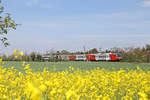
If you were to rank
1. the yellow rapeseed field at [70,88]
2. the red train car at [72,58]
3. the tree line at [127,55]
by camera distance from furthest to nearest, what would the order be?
1. the red train car at [72,58]
2. the tree line at [127,55]
3. the yellow rapeseed field at [70,88]

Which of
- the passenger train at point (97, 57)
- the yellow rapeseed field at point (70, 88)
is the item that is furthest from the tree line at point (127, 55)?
the yellow rapeseed field at point (70, 88)

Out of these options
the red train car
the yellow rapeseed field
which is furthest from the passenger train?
the yellow rapeseed field

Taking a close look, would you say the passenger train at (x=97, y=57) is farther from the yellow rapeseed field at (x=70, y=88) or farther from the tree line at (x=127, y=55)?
the yellow rapeseed field at (x=70, y=88)

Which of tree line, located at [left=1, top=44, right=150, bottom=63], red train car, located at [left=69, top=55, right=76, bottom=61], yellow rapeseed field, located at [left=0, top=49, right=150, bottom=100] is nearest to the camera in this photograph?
yellow rapeseed field, located at [left=0, top=49, right=150, bottom=100]

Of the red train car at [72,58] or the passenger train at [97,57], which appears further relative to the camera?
the red train car at [72,58]

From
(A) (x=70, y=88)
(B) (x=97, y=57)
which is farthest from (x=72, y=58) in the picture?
(A) (x=70, y=88)

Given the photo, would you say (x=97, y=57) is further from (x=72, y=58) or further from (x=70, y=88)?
(x=70, y=88)

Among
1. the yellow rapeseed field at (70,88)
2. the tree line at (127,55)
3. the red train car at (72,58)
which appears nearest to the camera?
the yellow rapeseed field at (70,88)

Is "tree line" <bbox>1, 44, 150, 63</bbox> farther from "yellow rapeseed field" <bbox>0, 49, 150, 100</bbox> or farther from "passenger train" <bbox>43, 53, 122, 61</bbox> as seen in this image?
"yellow rapeseed field" <bbox>0, 49, 150, 100</bbox>

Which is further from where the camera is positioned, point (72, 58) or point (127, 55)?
point (72, 58)

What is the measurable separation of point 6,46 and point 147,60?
22.7 meters

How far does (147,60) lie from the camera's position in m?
30.8

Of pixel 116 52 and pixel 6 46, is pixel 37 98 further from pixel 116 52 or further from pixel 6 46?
pixel 116 52

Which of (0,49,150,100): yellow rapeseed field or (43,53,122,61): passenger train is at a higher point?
(43,53,122,61): passenger train
